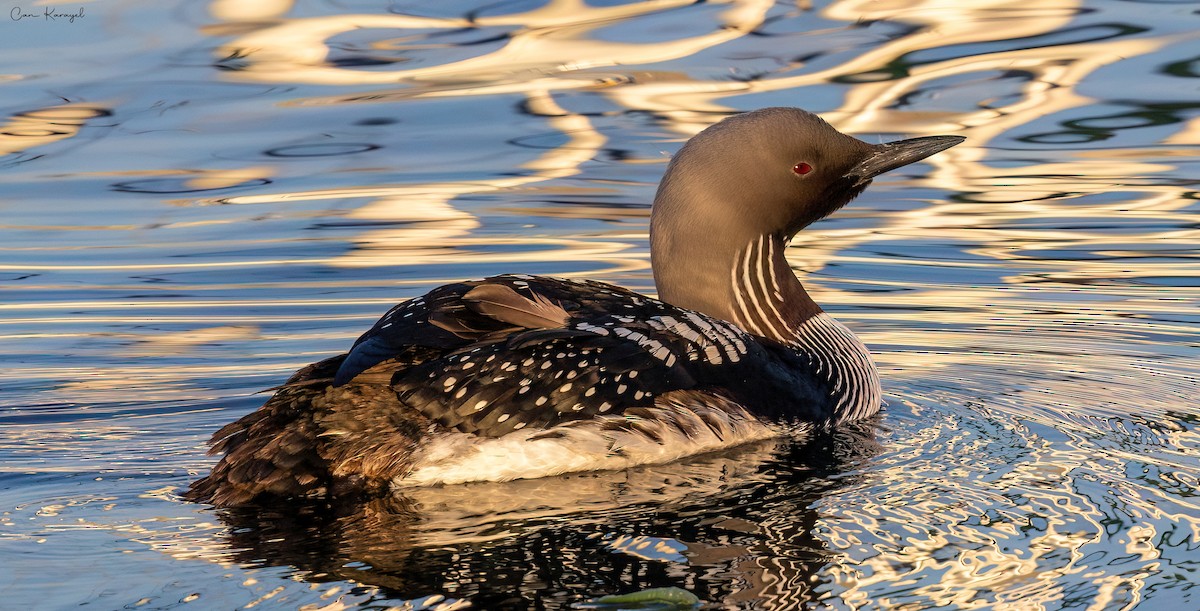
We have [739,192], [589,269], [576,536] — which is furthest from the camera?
[589,269]

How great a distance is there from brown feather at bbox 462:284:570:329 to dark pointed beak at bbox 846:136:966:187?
51.5 inches

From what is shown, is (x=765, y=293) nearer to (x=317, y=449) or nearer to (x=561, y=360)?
(x=561, y=360)

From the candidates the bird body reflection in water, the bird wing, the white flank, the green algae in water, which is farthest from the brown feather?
the green algae in water

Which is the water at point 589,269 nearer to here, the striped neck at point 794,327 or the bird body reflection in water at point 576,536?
the bird body reflection in water at point 576,536

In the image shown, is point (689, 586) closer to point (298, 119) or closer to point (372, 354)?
point (372, 354)

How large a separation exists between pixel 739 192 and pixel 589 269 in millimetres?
2456

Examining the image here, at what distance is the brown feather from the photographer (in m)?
5.06

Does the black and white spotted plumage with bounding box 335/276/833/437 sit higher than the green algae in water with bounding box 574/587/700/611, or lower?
higher

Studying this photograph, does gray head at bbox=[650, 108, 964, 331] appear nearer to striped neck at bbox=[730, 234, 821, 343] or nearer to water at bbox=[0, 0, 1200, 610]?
striped neck at bbox=[730, 234, 821, 343]

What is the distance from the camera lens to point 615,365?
507cm

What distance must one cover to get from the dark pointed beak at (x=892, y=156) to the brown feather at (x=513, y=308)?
1309mm
